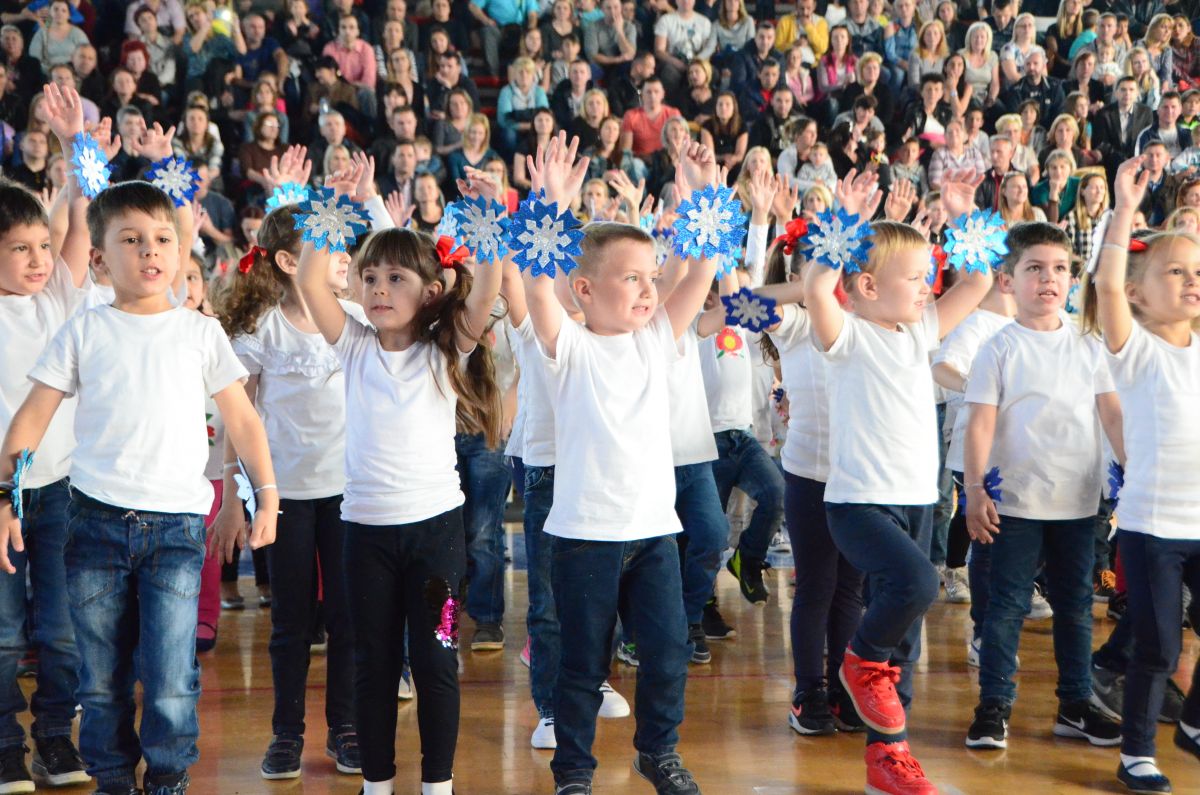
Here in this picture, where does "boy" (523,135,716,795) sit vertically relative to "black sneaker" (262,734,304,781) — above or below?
above

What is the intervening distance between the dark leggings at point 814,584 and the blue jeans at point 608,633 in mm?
818

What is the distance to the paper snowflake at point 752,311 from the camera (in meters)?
3.59

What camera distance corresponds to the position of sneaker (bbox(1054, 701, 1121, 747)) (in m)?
3.63

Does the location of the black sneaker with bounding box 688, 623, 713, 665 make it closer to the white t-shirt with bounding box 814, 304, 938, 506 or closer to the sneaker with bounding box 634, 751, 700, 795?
the white t-shirt with bounding box 814, 304, 938, 506

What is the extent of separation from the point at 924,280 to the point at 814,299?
0.45 metres

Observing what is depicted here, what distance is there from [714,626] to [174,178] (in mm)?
2593

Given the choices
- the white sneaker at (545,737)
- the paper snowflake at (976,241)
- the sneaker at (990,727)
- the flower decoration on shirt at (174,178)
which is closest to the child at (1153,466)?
the sneaker at (990,727)

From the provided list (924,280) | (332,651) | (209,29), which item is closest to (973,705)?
(924,280)

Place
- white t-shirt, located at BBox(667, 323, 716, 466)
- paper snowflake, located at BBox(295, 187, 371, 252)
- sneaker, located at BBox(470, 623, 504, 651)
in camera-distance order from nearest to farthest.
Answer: paper snowflake, located at BBox(295, 187, 371, 252) < white t-shirt, located at BBox(667, 323, 716, 466) < sneaker, located at BBox(470, 623, 504, 651)

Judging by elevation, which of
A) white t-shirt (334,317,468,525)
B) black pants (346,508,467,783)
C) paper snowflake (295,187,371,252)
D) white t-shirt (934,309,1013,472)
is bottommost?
black pants (346,508,467,783)

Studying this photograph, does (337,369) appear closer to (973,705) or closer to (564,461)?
(564,461)

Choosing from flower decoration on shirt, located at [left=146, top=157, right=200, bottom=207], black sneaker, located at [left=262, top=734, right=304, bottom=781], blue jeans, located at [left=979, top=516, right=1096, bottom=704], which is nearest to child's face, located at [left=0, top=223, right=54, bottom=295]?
flower decoration on shirt, located at [left=146, top=157, right=200, bottom=207]

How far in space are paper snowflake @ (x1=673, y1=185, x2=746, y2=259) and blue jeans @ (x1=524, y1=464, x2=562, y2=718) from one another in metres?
0.89

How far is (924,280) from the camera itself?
3.53 m
